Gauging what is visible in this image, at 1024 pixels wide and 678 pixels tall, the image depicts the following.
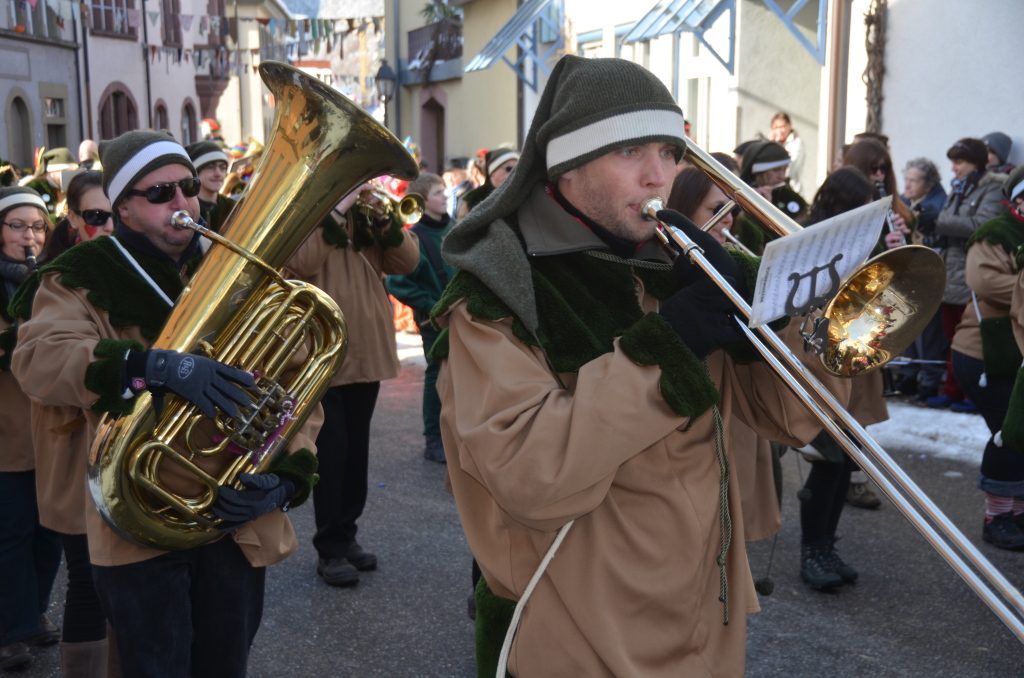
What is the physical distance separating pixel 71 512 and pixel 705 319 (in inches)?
85.3

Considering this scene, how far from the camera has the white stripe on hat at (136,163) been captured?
2828 mm

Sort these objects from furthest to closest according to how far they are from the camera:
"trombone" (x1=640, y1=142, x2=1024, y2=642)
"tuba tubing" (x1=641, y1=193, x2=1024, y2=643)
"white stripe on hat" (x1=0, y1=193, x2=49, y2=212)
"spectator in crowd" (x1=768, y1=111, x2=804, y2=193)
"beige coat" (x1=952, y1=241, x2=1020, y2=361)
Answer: "spectator in crowd" (x1=768, y1=111, x2=804, y2=193)
"beige coat" (x1=952, y1=241, x2=1020, y2=361)
"white stripe on hat" (x1=0, y1=193, x2=49, y2=212)
"trombone" (x1=640, y1=142, x2=1024, y2=642)
"tuba tubing" (x1=641, y1=193, x2=1024, y2=643)

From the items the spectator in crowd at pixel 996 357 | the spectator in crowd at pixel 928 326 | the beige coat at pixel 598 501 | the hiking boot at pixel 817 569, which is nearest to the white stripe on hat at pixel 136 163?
the beige coat at pixel 598 501

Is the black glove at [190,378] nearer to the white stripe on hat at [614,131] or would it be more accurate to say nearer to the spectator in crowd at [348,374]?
the white stripe on hat at [614,131]

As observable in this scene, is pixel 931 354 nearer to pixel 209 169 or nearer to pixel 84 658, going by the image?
pixel 209 169

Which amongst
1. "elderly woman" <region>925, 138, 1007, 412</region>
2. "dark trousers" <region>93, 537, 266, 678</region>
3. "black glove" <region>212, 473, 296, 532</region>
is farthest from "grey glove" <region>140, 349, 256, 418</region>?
"elderly woman" <region>925, 138, 1007, 412</region>

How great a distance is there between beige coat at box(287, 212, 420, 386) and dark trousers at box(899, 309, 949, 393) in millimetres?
4671

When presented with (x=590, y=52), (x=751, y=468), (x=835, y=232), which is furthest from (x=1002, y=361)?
(x=590, y=52)

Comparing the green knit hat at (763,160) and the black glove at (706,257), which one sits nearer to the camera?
the black glove at (706,257)

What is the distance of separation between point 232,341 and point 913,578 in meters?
3.31

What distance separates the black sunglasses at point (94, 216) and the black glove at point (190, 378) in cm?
160

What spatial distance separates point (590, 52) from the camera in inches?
614

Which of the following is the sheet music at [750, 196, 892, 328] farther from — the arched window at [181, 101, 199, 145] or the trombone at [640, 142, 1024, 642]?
the arched window at [181, 101, 199, 145]

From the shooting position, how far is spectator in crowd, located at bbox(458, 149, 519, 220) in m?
6.79
